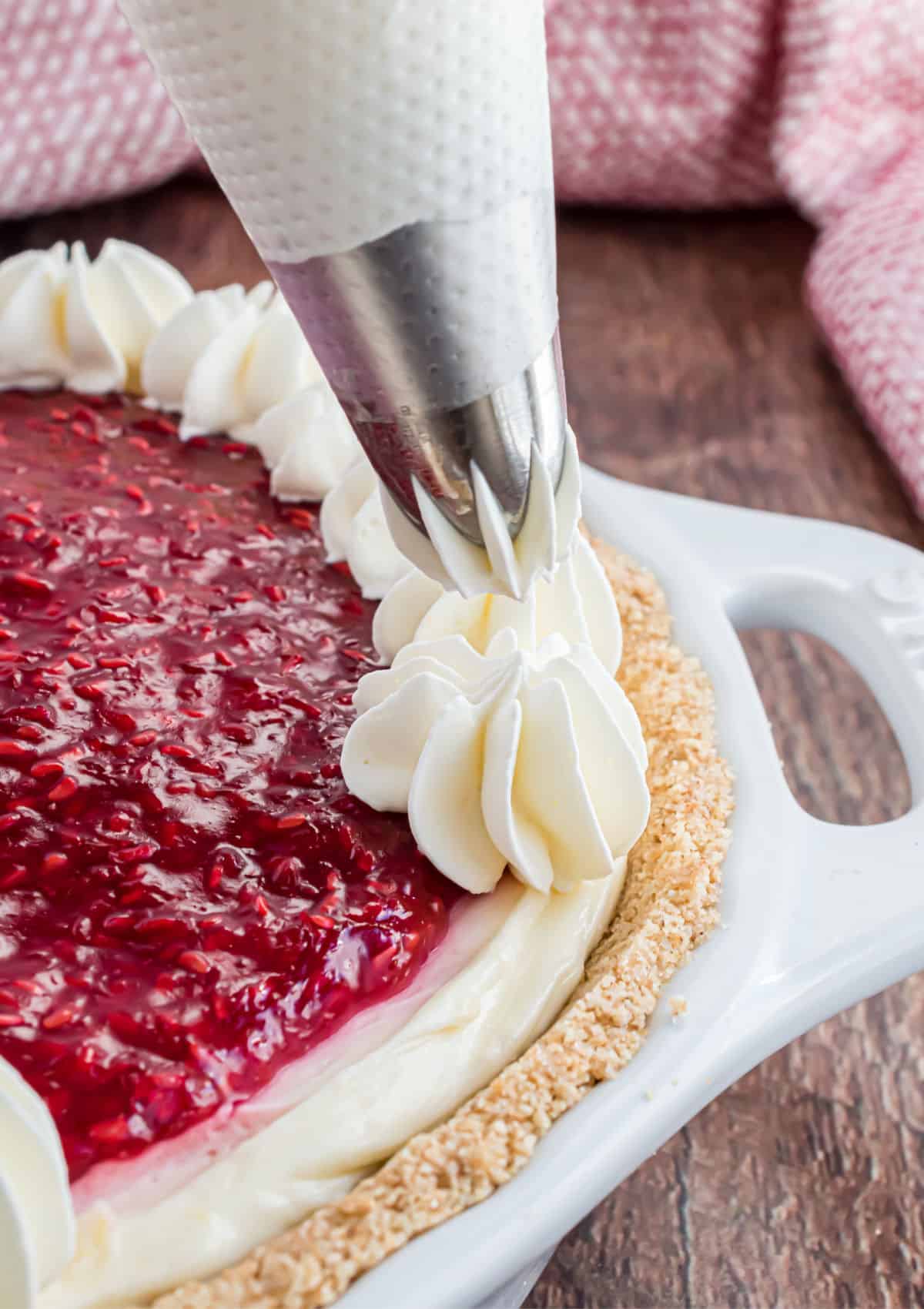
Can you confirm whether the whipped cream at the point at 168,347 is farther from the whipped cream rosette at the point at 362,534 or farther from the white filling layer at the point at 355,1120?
the white filling layer at the point at 355,1120

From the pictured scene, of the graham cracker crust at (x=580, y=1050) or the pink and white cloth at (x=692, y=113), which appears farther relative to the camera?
the pink and white cloth at (x=692, y=113)

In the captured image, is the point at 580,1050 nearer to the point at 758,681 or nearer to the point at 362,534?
the point at 362,534

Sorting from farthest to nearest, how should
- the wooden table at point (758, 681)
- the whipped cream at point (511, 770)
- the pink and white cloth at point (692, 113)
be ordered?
the pink and white cloth at point (692, 113) → the wooden table at point (758, 681) → the whipped cream at point (511, 770)

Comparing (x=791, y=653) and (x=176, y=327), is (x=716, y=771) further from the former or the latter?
(x=176, y=327)

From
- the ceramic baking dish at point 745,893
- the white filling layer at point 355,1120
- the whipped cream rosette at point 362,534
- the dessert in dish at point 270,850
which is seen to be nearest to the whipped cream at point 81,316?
the dessert in dish at point 270,850

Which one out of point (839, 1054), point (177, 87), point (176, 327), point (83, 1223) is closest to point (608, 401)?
point (176, 327)

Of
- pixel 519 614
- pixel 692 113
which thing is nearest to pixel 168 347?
pixel 519 614

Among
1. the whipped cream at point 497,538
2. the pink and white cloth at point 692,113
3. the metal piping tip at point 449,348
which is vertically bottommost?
the pink and white cloth at point 692,113
